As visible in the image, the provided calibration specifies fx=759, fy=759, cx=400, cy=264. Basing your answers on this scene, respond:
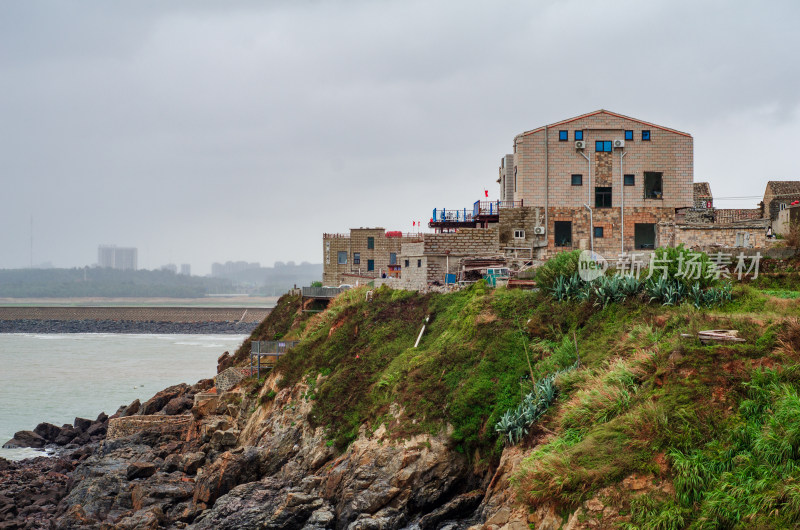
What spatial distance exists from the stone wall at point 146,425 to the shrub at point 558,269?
1706 cm

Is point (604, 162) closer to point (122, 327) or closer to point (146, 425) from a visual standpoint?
point (146, 425)

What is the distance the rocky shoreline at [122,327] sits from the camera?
104312mm

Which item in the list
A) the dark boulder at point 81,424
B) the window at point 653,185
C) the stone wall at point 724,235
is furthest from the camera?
the window at point 653,185

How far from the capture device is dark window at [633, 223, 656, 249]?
1528 inches

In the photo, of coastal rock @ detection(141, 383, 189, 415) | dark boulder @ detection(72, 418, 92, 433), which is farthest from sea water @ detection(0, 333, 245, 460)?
coastal rock @ detection(141, 383, 189, 415)

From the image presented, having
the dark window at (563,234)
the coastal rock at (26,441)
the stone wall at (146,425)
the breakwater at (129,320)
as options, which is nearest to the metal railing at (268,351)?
the stone wall at (146,425)

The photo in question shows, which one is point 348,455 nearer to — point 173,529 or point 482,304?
point 173,529

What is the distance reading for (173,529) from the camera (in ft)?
70.0

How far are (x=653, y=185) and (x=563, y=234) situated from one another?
5.31 metres

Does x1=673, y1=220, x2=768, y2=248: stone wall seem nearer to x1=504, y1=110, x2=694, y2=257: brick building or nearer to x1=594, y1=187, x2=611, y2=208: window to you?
x1=504, y1=110, x2=694, y2=257: brick building

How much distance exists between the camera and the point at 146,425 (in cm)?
3369

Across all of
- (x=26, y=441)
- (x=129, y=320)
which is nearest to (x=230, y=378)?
(x=26, y=441)

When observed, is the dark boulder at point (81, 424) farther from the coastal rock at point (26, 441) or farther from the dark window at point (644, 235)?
the dark window at point (644, 235)

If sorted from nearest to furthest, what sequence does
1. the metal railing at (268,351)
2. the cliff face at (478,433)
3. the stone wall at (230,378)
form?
1. the cliff face at (478,433)
2. the metal railing at (268,351)
3. the stone wall at (230,378)
